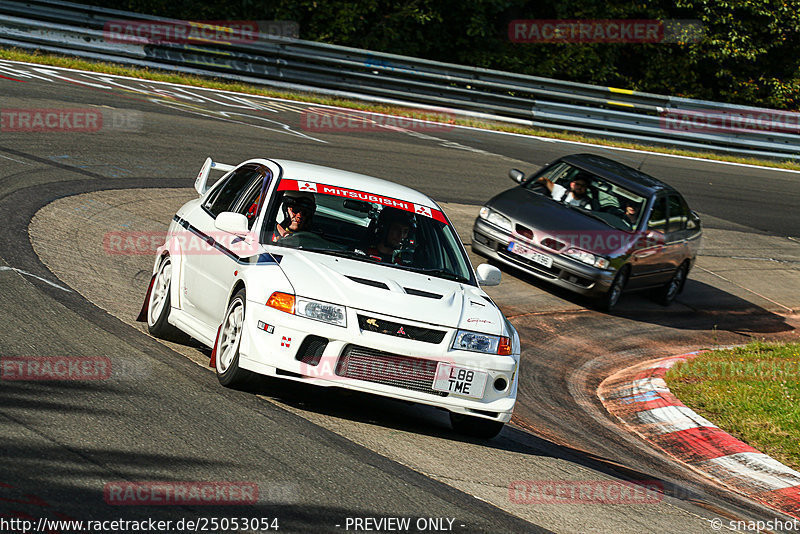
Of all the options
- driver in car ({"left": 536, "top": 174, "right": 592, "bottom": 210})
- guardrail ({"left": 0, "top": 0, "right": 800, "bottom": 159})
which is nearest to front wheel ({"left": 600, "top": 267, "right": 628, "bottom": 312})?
driver in car ({"left": 536, "top": 174, "right": 592, "bottom": 210})

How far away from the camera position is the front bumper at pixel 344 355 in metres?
6.27

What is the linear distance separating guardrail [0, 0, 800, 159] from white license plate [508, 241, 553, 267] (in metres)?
12.5

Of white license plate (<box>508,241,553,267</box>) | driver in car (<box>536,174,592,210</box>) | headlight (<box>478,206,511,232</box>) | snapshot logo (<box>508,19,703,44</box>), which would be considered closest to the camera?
white license plate (<box>508,241,553,267</box>)

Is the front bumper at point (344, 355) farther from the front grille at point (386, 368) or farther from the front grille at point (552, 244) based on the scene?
the front grille at point (552, 244)

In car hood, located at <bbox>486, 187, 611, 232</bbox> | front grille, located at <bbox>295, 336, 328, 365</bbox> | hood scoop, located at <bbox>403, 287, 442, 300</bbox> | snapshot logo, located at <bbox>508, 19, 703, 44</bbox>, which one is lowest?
car hood, located at <bbox>486, 187, 611, 232</bbox>

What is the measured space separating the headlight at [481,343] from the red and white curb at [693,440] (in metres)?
2.43

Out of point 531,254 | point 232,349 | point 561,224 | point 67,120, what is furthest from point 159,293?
point 67,120

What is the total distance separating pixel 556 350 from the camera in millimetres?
11578

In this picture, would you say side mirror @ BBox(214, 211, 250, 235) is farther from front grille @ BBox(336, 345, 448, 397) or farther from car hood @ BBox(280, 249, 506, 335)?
front grille @ BBox(336, 345, 448, 397)

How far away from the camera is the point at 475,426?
7.05m

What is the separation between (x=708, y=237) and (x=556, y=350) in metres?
8.68

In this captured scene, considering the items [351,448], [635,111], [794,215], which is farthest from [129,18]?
[351,448]

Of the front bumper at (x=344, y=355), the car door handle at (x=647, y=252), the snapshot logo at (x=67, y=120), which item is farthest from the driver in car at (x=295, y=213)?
the snapshot logo at (x=67, y=120)

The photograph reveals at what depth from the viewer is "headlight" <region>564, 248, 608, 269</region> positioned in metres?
13.1
